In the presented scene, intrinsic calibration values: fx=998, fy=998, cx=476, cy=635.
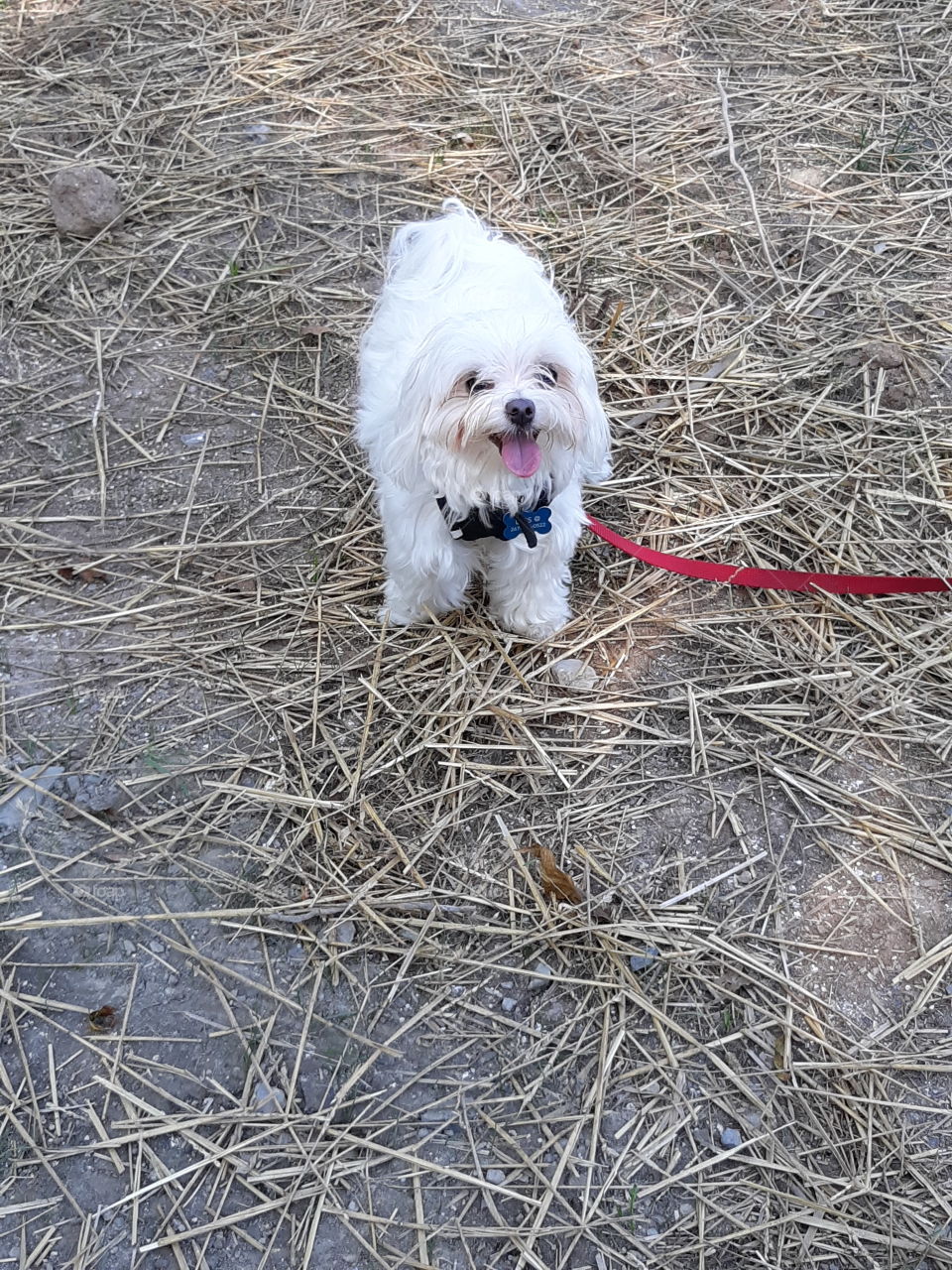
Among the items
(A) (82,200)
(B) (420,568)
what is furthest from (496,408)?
(A) (82,200)

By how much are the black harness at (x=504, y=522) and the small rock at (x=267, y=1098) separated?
145 cm

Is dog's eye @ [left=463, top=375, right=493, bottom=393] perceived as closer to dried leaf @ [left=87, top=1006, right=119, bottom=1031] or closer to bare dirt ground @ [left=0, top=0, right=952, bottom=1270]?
bare dirt ground @ [left=0, top=0, right=952, bottom=1270]

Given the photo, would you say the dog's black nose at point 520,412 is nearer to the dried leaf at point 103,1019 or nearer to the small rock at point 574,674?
the small rock at point 574,674

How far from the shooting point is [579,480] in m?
2.87

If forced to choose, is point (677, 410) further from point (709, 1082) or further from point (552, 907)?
point (709, 1082)

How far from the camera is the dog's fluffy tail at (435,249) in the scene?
284cm

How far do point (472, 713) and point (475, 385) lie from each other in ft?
3.27

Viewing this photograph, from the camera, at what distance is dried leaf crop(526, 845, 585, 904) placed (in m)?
2.56

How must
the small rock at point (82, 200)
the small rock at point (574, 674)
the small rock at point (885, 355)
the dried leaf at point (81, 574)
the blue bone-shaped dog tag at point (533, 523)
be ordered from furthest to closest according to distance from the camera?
1. the small rock at point (82, 200)
2. the small rock at point (885, 355)
3. the dried leaf at point (81, 574)
4. the small rock at point (574, 674)
5. the blue bone-shaped dog tag at point (533, 523)

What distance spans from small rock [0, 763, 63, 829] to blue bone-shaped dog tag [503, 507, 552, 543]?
4.65 ft

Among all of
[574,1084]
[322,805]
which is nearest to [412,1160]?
[574,1084]

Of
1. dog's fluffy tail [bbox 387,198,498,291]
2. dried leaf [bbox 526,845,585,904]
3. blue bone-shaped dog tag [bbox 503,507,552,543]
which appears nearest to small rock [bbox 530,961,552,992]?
dried leaf [bbox 526,845,585,904]

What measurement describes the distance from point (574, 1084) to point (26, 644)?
206cm

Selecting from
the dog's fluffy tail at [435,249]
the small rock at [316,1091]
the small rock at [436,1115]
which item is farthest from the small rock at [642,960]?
the dog's fluffy tail at [435,249]
